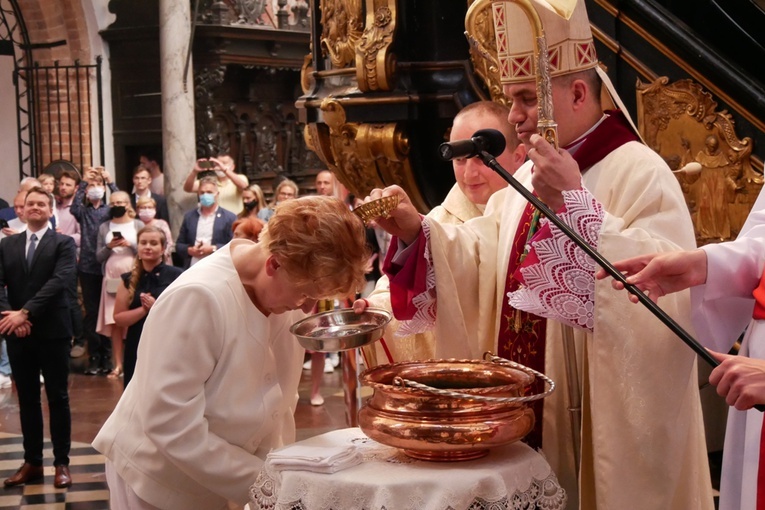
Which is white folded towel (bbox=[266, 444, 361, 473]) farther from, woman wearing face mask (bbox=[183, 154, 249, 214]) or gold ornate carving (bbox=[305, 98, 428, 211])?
woman wearing face mask (bbox=[183, 154, 249, 214])

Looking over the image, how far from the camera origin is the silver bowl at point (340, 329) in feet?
9.53

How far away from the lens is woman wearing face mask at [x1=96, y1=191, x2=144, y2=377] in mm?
9469

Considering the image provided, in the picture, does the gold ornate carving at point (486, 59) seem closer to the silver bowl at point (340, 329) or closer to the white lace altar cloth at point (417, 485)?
the silver bowl at point (340, 329)

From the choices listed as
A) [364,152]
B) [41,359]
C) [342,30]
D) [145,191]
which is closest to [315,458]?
[364,152]

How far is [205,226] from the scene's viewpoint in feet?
31.8

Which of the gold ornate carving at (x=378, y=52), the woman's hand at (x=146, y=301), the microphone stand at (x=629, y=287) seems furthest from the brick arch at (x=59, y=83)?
A: the microphone stand at (x=629, y=287)

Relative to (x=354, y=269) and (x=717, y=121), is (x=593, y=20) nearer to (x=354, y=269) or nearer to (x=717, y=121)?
(x=717, y=121)

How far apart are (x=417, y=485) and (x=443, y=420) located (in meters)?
0.18

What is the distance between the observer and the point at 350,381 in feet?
19.7

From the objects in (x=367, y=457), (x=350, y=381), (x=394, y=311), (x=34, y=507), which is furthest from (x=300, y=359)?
(x=34, y=507)

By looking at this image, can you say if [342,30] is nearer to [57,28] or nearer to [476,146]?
[476,146]

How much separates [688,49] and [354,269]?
1.88m

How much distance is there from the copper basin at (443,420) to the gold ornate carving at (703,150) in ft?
6.23

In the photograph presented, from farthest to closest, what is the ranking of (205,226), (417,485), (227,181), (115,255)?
(227,181) < (205,226) < (115,255) < (417,485)
